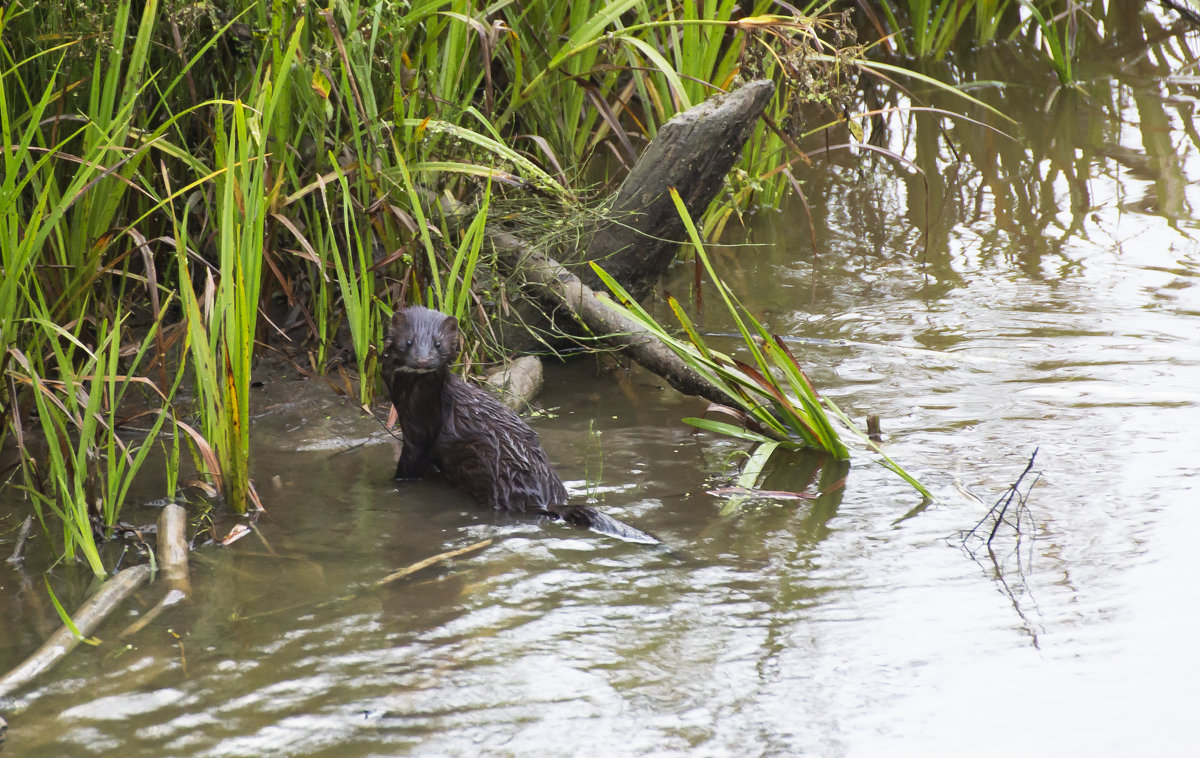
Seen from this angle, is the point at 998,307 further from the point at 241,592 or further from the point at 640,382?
the point at 241,592

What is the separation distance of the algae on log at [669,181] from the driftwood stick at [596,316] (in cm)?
14

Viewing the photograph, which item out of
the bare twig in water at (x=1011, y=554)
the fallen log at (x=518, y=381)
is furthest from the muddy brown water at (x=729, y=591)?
the fallen log at (x=518, y=381)

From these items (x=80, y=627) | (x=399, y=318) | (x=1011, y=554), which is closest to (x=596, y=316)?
(x=399, y=318)

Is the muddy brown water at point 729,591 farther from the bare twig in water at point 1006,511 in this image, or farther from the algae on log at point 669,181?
the algae on log at point 669,181

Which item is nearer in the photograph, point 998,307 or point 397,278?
point 397,278

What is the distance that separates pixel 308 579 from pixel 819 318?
2973 millimetres

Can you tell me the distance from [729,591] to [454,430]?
1.20m

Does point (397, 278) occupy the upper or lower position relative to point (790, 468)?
upper

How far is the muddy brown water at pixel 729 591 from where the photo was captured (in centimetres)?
235

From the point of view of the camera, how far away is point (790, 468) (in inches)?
151

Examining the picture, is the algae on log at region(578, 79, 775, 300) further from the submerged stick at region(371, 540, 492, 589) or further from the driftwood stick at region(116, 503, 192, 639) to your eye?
the driftwood stick at region(116, 503, 192, 639)

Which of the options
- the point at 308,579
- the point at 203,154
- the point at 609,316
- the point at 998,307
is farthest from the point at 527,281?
the point at 998,307

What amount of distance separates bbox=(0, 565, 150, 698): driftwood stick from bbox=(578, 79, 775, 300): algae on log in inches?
86.3

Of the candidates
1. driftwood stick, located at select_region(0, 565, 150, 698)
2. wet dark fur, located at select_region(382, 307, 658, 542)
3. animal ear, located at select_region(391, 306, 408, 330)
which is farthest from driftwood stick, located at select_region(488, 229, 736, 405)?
driftwood stick, located at select_region(0, 565, 150, 698)
